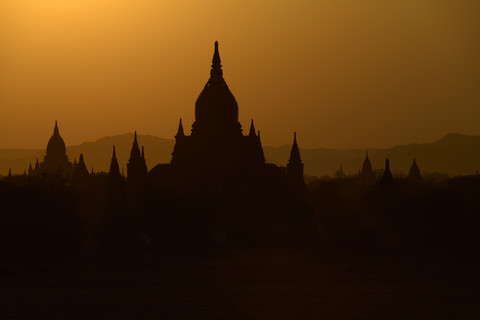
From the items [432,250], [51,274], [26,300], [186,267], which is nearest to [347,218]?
[432,250]

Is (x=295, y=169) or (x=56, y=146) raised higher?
(x=56, y=146)

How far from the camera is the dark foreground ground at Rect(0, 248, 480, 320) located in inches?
1868

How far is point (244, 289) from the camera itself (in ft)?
183

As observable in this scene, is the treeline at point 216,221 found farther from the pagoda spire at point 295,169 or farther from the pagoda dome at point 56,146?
the pagoda dome at point 56,146

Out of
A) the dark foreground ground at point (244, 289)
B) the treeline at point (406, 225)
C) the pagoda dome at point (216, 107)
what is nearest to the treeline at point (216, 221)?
the treeline at point (406, 225)

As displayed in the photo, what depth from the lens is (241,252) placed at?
85.3m

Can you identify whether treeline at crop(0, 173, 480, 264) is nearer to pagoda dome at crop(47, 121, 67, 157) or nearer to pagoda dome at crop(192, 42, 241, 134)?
pagoda dome at crop(192, 42, 241, 134)

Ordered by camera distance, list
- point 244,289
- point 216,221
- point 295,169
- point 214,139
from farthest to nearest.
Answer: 1. point 295,169
2. point 214,139
3. point 216,221
4. point 244,289

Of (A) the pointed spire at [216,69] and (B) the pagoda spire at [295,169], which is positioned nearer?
(A) the pointed spire at [216,69]

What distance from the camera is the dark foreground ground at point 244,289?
4744 centimetres

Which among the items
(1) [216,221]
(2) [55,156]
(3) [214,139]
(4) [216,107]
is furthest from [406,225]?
(2) [55,156]

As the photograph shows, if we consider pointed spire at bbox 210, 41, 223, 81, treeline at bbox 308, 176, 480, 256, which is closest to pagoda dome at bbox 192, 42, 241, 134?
pointed spire at bbox 210, 41, 223, 81

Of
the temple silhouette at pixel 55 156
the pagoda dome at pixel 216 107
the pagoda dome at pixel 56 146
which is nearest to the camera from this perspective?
the pagoda dome at pixel 216 107

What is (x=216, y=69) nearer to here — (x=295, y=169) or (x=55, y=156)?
(x=295, y=169)
